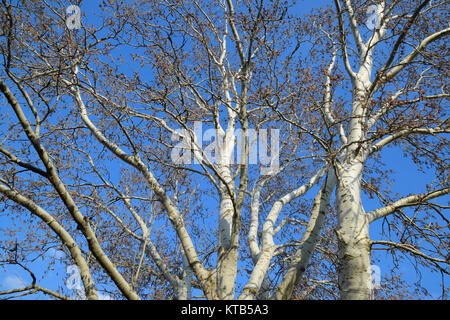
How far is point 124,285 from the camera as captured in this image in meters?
4.19

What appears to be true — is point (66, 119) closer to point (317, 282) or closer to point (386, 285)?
point (317, 282)

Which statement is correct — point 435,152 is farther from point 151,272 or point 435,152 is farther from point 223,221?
point 151,272

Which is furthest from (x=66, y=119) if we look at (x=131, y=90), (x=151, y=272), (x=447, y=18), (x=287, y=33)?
(x=447, y=18)

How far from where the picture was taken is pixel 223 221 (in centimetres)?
631

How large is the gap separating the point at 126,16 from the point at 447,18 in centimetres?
638

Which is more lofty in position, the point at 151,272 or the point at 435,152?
the point at 435,152

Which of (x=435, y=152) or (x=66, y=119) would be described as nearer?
(x=435, y=152)

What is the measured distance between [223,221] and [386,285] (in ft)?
11.8

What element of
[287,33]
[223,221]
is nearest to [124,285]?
[223,221]
